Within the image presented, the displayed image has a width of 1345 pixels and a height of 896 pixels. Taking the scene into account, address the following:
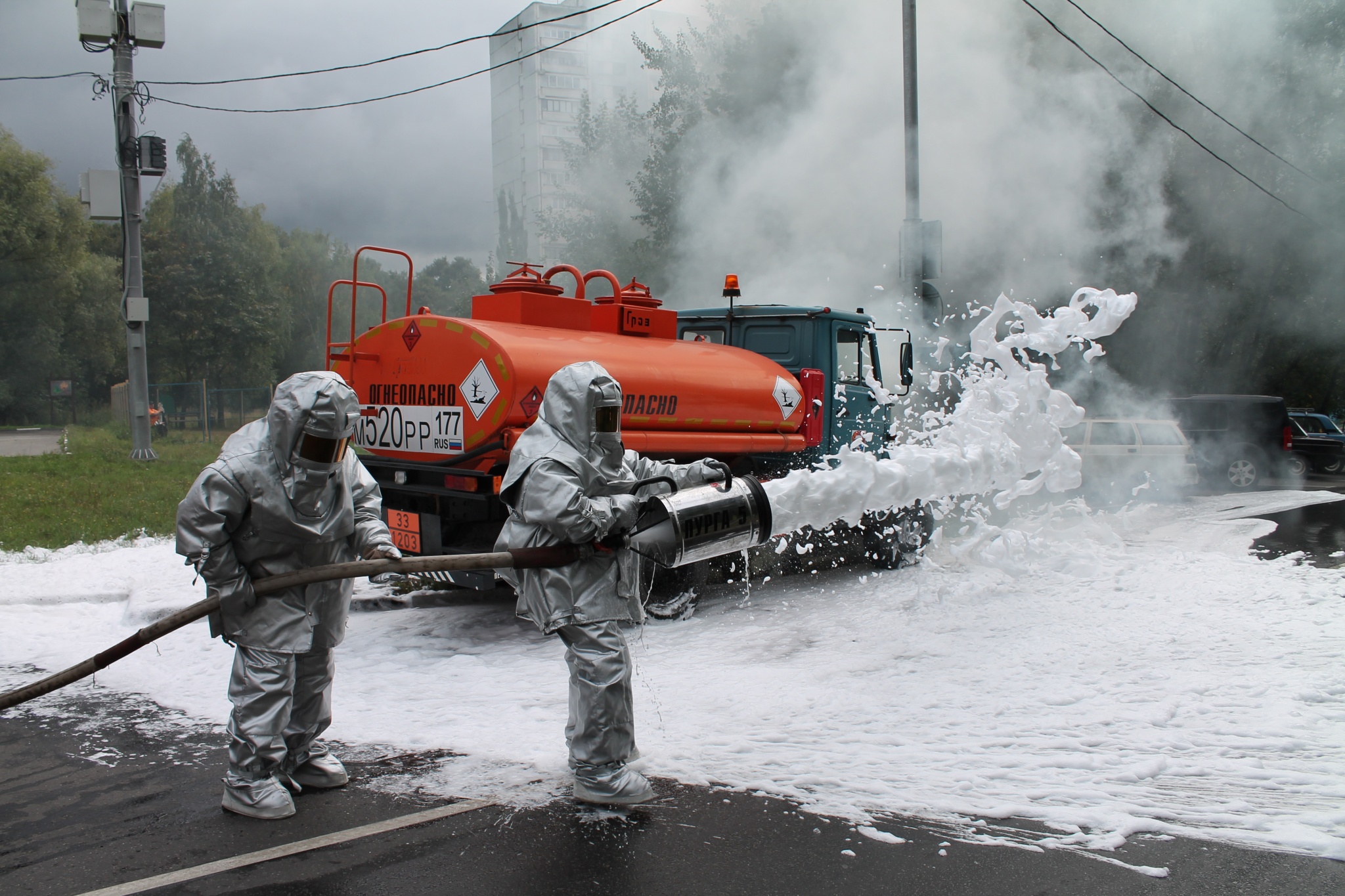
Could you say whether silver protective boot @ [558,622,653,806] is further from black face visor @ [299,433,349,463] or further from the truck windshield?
the truck windshield

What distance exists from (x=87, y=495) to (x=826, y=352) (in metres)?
8.39

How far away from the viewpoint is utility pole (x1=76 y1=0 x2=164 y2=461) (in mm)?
12953

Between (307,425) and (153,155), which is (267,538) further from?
(153,155)

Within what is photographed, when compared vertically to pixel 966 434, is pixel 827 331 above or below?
above

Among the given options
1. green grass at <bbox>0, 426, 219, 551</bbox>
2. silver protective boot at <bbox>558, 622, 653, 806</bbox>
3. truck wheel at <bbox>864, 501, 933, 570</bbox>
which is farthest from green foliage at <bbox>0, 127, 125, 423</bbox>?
silver protective boot at <bbox>558, 622, 653, 806</bbox>

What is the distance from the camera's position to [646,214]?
20.9 meters

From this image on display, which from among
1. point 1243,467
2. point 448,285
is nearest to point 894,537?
point 1243,467

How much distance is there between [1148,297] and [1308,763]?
15.5m

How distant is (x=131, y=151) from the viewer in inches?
529

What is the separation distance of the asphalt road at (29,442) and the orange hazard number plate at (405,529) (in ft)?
42.0

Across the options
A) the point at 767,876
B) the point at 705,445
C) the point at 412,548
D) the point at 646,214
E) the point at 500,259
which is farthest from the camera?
the point at 500,259

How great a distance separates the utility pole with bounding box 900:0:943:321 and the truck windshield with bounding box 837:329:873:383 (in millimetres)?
3409

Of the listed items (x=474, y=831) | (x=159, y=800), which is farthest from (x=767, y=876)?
(x=159, y=800)

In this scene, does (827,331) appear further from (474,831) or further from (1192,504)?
(1192,504)
